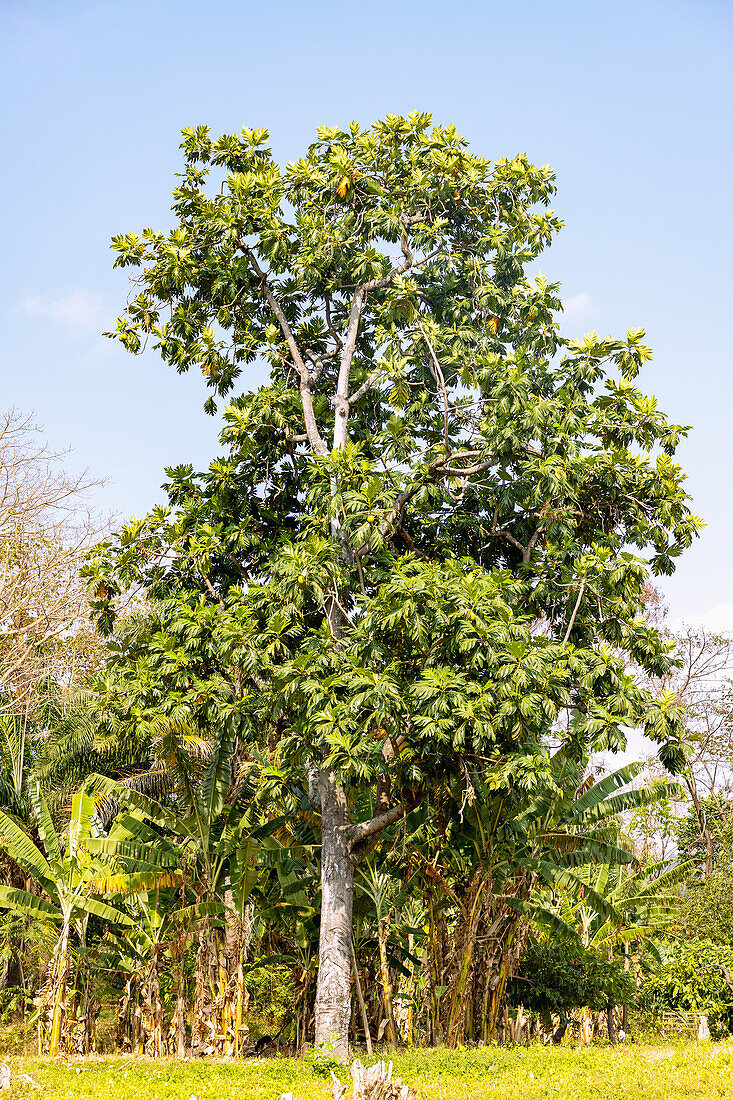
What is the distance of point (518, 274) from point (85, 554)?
7275 mm

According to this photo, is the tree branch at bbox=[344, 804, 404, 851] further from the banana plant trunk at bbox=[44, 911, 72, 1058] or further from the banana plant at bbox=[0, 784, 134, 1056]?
the banana plant trunk at bbox=[44, 911, 72, 1058]

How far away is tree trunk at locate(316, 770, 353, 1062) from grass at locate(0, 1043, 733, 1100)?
60 cm

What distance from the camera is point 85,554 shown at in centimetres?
1246

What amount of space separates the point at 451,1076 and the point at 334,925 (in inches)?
98.7

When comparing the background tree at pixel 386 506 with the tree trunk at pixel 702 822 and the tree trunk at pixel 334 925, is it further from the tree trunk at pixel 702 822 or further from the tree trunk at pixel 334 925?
the tree trunk at pixel 702 822

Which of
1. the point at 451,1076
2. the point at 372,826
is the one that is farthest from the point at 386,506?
the point at 451,1076

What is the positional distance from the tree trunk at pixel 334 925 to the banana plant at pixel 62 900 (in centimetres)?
304

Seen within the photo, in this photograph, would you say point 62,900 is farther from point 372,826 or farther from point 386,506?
point 386,506

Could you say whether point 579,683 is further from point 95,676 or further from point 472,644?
point 95,676

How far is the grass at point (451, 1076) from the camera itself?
8.42 metres

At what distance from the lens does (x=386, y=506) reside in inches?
450

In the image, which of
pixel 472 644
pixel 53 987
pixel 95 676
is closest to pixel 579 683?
pixel 472 644

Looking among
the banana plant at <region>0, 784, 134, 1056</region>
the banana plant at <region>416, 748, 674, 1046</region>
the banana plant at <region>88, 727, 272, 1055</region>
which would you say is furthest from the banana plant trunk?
the banana plant at <region>416, 748, 674, 1046</region>

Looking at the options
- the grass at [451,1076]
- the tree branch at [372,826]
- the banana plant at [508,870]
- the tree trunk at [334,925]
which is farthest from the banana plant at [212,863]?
the banana plant at [508,870]
